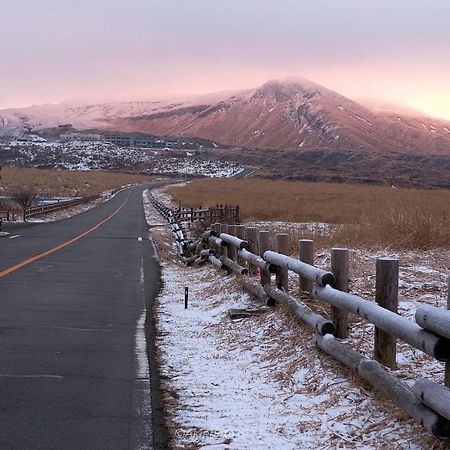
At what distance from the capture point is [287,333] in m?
7.67

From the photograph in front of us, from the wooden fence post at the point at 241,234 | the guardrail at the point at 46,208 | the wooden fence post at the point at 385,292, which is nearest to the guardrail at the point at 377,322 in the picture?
the wooden fence post at the point at 385,292

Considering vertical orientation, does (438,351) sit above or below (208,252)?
above

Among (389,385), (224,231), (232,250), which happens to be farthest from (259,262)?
(389,385)

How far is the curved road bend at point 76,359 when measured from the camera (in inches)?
191

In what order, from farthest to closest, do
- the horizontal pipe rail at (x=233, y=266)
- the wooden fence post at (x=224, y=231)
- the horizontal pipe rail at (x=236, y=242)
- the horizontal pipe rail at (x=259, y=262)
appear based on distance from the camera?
the wooden fence post at (x=224, y=231), the horizontal pipe rail at (x=236, y=242), the horizontal pipe rail at (x=233, y=266), the horizontal pipe rail at (x=259, y=262)

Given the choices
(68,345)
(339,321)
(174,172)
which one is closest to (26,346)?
(68,345)

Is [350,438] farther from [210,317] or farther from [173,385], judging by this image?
[210,317]

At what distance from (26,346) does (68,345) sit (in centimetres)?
47

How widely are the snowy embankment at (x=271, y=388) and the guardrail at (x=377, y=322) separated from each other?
175mm

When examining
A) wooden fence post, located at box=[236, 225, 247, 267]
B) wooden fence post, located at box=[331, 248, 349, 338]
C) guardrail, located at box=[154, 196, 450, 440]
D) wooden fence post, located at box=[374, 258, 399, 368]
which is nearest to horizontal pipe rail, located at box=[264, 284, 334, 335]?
→ guardrail, located at box=[154, 196, 450, 440]

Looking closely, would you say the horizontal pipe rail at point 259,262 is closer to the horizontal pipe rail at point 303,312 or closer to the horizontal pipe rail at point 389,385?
the horizontal pipe rail at point 303,312

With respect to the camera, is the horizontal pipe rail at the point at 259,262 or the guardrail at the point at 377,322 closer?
the guardrail at the point at 377,322

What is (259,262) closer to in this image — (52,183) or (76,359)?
(76,359)

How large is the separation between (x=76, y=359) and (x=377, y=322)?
335 cm
